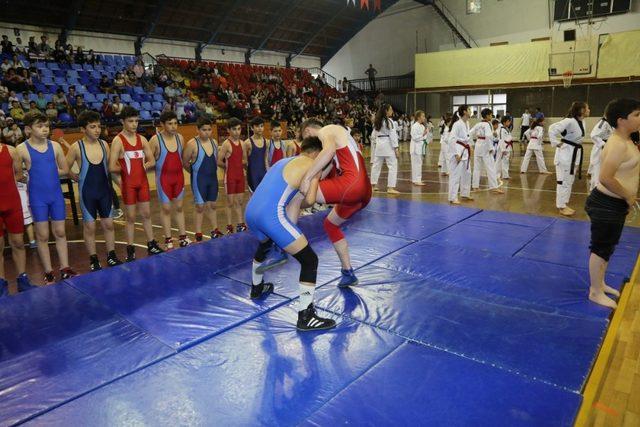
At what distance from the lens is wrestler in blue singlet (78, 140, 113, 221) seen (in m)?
4.53

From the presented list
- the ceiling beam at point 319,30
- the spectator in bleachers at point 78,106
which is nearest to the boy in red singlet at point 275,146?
the spectator in bleachers at point 78,106

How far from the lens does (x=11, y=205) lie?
13.3ft

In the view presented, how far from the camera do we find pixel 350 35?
84.0 ft

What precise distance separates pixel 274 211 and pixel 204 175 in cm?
262

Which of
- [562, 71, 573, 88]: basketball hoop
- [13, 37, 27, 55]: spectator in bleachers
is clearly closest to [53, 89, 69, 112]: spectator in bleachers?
[13, 37, 27, 55]: spectator in bleachers

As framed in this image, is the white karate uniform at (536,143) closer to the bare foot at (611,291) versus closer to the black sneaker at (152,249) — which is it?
the bare foot at (611,291)

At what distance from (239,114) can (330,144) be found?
1355cm

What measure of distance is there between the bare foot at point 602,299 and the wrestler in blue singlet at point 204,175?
4.28 meters

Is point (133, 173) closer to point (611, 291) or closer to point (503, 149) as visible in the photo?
point (611, 291)

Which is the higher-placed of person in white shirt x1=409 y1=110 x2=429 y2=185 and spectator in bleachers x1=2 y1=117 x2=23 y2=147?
spectator in bleachers x1=2 y1=117 x2=23 y2=147

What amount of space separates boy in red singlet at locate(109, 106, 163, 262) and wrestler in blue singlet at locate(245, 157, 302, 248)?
224 cm

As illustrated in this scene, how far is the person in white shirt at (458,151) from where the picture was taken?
7375mm

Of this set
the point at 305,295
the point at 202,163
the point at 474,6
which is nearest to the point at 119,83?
the point at 202,163

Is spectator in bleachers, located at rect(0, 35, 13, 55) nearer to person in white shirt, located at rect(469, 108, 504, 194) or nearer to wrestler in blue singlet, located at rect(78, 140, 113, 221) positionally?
wrestler in blue singlet, located at rect(78, 140, 113, 221)
